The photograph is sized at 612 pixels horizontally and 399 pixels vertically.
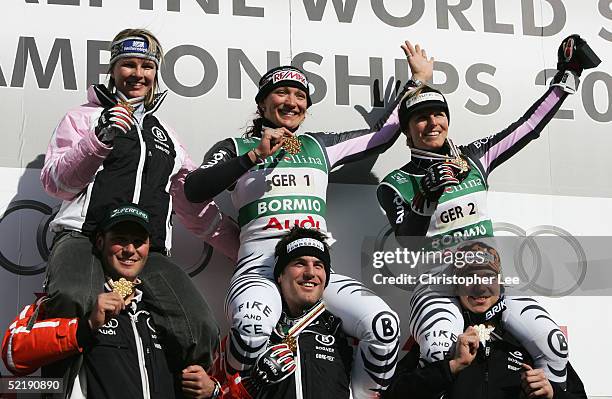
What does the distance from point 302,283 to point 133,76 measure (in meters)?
1.15

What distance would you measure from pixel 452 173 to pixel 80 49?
185 centimetres

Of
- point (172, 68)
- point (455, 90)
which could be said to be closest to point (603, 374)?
point (455, 90)

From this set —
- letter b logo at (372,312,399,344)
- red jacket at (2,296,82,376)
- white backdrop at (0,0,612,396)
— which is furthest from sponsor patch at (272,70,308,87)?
red jacket at (2,296,82,376)

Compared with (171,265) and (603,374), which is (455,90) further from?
(171,265)

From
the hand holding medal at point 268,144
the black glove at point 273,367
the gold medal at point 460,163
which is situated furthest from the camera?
the gold medal at point 460,163

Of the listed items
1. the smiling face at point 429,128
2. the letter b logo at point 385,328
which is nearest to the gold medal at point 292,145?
the smiling face at point 429,128

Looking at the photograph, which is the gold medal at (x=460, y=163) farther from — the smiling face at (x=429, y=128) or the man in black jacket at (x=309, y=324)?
the man in black jacket at (x=309, y=324)

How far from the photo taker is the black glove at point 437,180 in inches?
200

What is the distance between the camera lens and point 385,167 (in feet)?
19.0

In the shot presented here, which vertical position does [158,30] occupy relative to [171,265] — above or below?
above

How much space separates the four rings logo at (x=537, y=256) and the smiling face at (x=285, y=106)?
0.77 m

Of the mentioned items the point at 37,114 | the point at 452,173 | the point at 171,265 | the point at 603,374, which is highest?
the point at 37,114

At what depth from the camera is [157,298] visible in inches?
177

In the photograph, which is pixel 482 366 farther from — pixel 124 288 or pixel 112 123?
pixel 112 123
